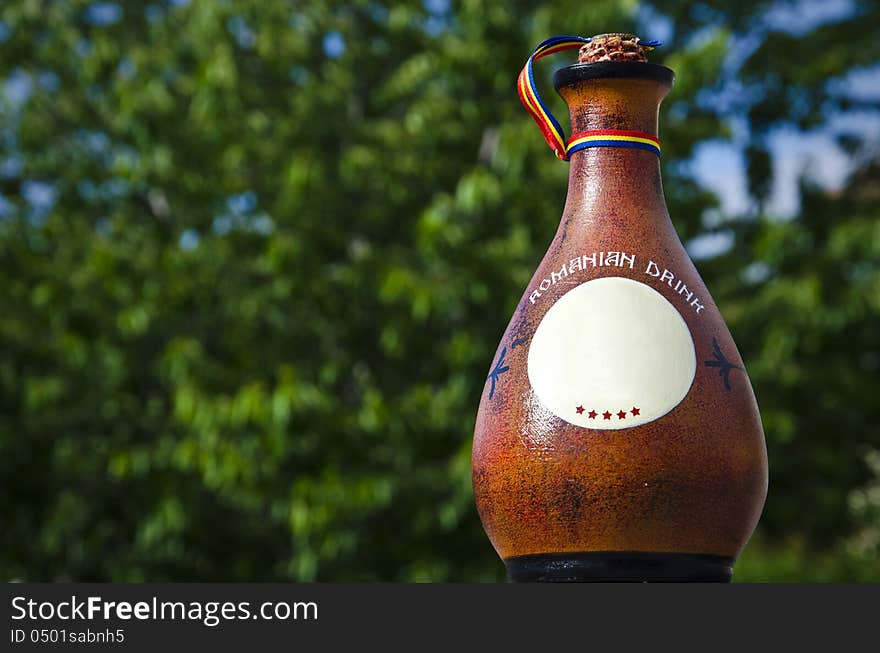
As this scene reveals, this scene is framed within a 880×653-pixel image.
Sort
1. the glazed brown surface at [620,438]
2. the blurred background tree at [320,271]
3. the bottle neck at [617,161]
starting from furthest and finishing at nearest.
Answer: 1. the blurred background tree at [320,271]
2. the bottle neck at [617,161]
3. the glazed brown surface at [620,438]

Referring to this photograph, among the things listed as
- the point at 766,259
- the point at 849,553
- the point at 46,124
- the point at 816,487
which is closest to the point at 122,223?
the point at 46,124

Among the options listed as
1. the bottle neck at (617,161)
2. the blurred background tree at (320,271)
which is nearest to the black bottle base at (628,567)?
the bottle neck at (617,161)

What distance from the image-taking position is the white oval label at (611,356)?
5.20 ft

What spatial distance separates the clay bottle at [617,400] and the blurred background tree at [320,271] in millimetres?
4631

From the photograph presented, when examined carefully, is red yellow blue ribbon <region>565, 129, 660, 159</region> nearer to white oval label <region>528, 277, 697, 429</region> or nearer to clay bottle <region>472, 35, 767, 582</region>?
clay bottle <region>472, 35, 767, 582</region>

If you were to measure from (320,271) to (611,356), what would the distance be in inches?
234

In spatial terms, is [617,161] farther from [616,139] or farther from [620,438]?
[620,438]

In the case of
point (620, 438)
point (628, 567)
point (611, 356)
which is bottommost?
point (628, 567)

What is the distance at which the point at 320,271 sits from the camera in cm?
746

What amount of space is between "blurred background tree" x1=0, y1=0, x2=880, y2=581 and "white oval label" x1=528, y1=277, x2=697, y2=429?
471 centimetres

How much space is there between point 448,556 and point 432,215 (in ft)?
7.47

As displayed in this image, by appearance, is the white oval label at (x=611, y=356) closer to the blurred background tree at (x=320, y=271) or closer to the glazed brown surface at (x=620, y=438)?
the glazed brown surface at (x=620, y=438)

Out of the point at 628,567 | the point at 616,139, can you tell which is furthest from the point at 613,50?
the point at 628,567

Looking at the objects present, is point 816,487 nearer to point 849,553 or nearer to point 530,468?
point 849,553
